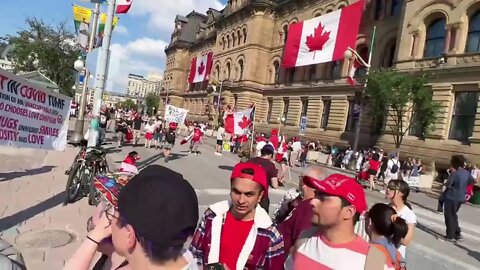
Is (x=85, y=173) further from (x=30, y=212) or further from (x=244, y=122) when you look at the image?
(x=244, y=122)

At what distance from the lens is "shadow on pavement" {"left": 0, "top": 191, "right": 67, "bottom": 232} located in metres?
5.94

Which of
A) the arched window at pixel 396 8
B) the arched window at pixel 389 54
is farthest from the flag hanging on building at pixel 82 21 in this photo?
the arched window at pixel 396 8

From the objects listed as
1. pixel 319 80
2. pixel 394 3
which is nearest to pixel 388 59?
pixel 394 3

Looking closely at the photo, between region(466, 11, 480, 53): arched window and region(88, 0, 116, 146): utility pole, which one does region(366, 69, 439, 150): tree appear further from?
region(88, 0, 116, 146): utility pole

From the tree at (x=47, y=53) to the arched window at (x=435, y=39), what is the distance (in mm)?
26943

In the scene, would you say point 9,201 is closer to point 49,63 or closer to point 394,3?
point 49,63

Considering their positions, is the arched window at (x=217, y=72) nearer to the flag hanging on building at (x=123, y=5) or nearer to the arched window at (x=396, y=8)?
the arched window at (x=396, y=8)

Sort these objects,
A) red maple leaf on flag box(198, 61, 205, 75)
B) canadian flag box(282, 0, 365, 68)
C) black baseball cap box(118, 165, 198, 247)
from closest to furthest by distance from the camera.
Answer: black baseball cap box(118, 165, 198, 247) → canadian flag box(282, 0, 365, 68) → red maple leaf on flag box(198, 61, 205, 75)

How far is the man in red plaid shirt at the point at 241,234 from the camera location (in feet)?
8.92

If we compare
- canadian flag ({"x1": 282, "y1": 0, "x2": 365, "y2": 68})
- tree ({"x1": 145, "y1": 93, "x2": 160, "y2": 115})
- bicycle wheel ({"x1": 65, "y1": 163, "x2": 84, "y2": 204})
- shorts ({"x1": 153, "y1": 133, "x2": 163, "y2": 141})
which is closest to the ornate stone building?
canadian flag ({"x1": 282, "y1": 0, "x2": 365, "y2": 68})

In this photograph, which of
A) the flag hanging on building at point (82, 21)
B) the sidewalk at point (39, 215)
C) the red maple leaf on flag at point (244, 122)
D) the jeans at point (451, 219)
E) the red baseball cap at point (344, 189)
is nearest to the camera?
the red baseball cap at point (344, 189)

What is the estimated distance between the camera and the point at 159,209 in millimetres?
1443

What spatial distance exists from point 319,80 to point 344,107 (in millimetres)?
5514

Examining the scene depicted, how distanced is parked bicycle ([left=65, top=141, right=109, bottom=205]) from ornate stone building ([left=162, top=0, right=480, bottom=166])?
2147cm
